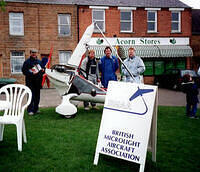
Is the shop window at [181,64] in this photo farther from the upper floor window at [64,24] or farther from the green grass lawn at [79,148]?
the green grass lawn at [79,148]

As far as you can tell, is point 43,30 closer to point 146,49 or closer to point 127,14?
point 127,14

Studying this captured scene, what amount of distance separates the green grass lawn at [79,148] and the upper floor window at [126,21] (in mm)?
15815


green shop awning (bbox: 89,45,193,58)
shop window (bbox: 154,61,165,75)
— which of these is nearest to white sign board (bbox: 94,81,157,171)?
green shop awning (bbox: 89,45,193,58)

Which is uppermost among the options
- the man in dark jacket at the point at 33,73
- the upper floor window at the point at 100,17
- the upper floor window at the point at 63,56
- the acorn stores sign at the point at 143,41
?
the upper floor window at the point at 100,17

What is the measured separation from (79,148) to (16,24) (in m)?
17.2

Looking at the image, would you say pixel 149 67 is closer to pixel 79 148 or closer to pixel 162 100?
pixel 162 100

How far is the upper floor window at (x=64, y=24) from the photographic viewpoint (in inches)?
802

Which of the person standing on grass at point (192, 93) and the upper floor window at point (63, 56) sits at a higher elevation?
the upper floor window at point (63, 56)

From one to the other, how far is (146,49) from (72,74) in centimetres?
1493

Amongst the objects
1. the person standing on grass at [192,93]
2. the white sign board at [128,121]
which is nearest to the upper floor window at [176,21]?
the person standing on grass at [192,93]

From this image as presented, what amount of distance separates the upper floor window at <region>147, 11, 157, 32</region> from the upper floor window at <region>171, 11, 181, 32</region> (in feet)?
5.75

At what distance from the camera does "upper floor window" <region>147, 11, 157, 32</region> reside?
2230 centimetres

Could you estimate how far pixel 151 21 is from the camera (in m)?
22.3

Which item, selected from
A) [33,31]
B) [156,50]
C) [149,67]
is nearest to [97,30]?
[33,31]
